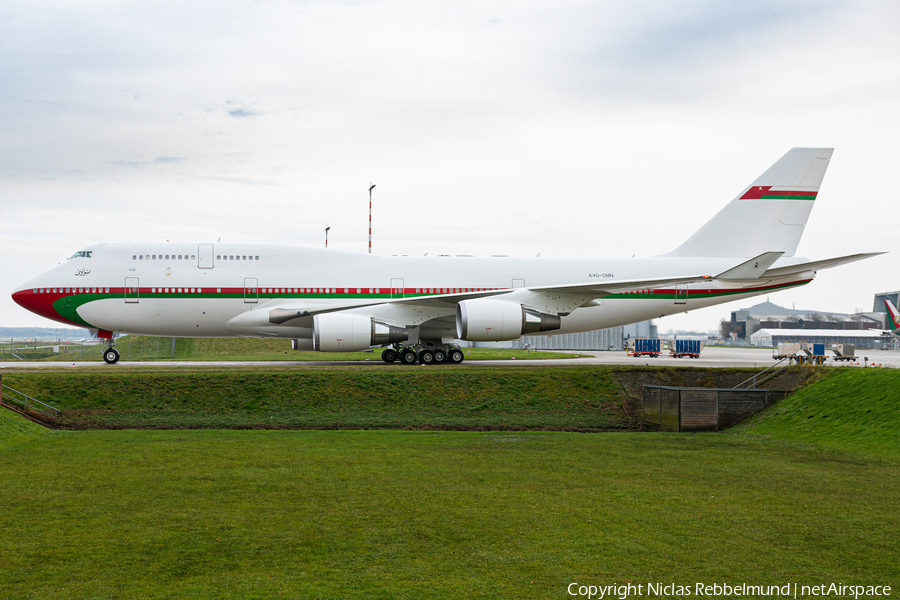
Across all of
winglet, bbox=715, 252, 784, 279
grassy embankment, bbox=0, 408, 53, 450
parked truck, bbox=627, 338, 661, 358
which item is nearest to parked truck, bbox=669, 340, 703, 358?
parked truck, bbox=627, 338, 661, 358

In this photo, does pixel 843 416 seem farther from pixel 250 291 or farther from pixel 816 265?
pixel 250 291

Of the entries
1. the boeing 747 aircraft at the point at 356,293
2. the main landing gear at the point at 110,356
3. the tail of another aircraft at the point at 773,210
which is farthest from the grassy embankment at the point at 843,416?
the main landing gear at the point at 110,356

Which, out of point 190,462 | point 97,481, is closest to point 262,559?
point 97,481

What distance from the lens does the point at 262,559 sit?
24.5 ft

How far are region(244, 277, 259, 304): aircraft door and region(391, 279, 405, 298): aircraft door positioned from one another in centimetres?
464

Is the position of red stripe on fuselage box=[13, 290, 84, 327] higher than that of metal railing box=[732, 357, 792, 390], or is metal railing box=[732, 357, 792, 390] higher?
red stripe on fuselage box=[13, 290, 84, 327]

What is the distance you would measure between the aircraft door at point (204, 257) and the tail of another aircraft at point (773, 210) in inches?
740

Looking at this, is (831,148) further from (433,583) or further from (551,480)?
(433,583)

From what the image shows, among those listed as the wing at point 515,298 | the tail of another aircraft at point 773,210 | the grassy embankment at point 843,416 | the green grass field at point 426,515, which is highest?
the tail of another aircraft at point 773,210

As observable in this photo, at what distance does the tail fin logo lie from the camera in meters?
28.6

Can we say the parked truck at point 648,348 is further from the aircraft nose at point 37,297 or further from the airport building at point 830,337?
the airport building at point 830,337

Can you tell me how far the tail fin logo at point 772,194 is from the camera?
2861 centimetres

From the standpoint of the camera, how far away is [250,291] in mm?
25141

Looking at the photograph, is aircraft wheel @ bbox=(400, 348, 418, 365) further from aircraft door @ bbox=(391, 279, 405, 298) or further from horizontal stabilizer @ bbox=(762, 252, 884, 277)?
horizontal stabilizer @ bbox=(762, 252, 884, 277)
